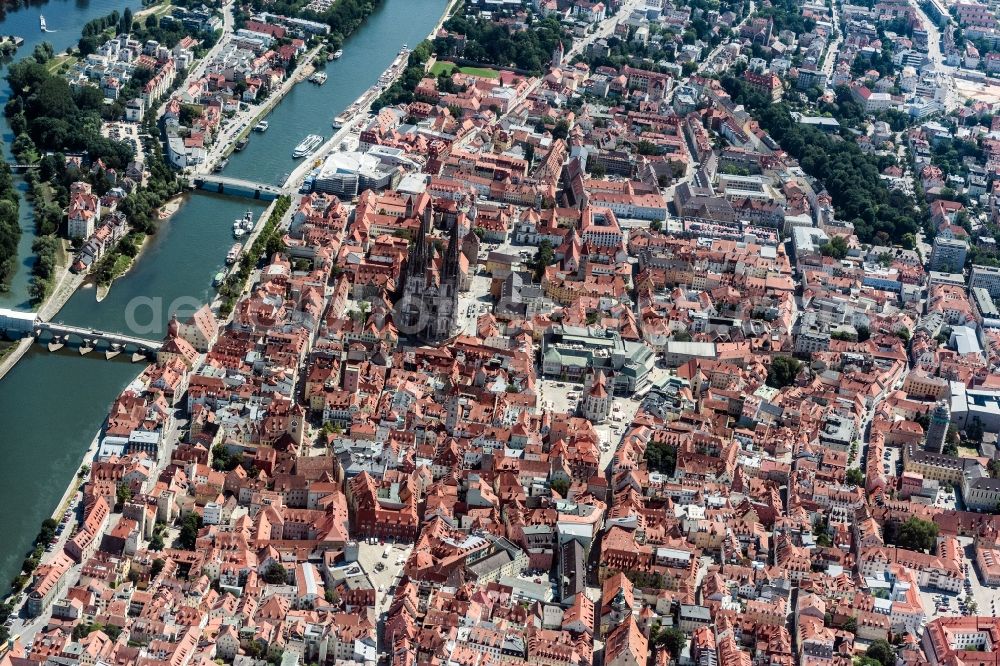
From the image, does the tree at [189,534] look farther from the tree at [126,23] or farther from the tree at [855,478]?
the tree at [126,23]

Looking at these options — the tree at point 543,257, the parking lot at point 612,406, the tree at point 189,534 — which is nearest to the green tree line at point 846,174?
the tree at point 543,257

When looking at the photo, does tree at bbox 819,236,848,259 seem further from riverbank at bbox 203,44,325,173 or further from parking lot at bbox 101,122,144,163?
parking lot at bbox 101,122,144,163

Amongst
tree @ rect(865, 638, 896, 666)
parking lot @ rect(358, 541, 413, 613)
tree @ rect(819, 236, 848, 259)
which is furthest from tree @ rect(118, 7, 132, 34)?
tree @ rect(865, 638, 896, 666)

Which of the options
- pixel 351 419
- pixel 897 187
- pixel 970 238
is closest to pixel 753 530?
pixel 351 419

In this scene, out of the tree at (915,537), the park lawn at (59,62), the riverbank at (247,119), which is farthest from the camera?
the park lawn at (59,62)

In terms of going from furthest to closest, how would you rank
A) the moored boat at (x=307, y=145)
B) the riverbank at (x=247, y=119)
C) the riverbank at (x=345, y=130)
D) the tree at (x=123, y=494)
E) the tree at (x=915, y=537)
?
the moored boat at (x=307, y=145) < the riverbank at (x=247, y=119) < the riverbank at (x=345, y=130) < the tree at (x=915, y=537) < the tree at (x=123, y=494)
